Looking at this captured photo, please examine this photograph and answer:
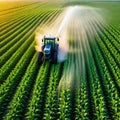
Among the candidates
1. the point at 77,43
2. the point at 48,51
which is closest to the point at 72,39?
the point at 77,43

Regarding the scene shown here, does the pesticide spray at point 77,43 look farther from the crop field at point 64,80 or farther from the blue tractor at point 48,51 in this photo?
the blue tractor at point 48,51

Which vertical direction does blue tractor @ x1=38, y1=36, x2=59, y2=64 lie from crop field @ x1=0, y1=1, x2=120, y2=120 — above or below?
above

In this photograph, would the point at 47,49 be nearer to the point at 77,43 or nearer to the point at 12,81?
the point at 12,81

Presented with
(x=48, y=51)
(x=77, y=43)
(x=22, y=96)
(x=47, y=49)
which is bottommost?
(x=22, y=96)

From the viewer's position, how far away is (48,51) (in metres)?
24.4

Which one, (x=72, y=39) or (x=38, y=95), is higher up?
(x=72, y=39)

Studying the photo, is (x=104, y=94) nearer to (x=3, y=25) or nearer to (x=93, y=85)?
(x=93, y=85)

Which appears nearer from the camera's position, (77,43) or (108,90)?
(108,90)

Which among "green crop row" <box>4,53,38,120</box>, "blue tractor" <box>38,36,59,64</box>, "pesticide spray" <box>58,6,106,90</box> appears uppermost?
"blue tractor" <box>38,36,59,64</box>

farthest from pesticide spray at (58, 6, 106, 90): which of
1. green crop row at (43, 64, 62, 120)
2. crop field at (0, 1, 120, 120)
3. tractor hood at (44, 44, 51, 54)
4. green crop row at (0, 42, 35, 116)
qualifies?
green crop row at (0, 42, 35, 116)

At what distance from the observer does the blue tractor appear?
24.5 meters

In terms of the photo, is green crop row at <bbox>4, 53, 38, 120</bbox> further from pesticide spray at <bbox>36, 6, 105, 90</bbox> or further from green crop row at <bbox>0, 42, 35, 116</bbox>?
pesticide spray at <bbox>36, 6, 105, 90</bbox>

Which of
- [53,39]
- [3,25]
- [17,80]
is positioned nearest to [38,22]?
[3,25]

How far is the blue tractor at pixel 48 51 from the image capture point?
2455 cm
